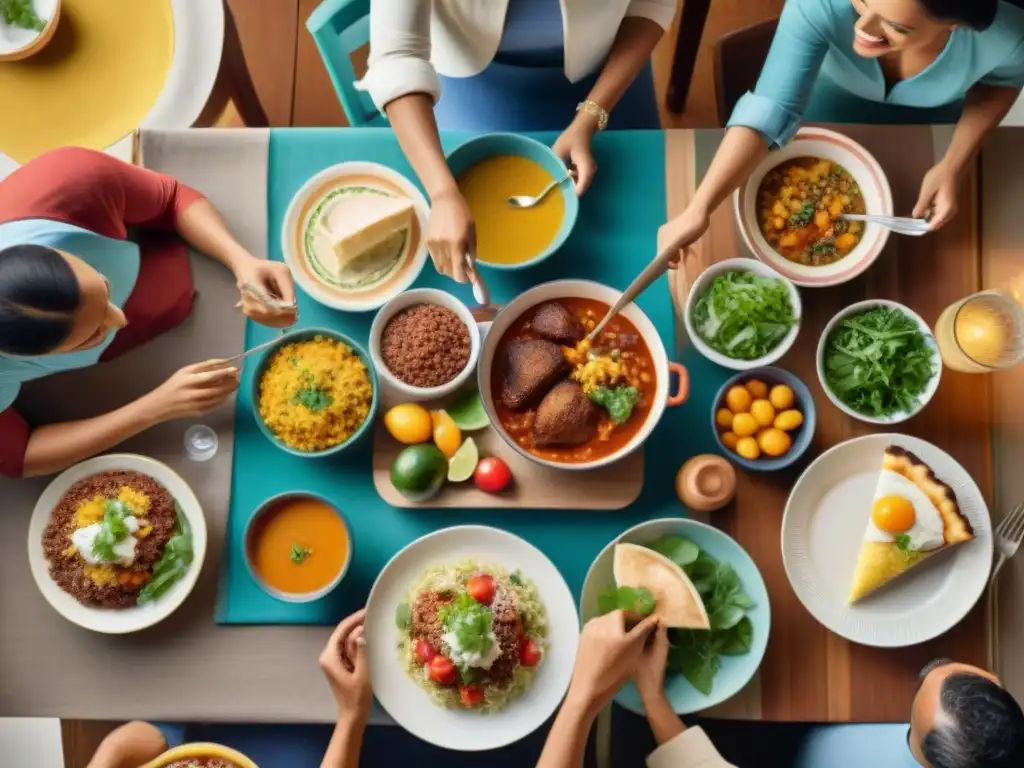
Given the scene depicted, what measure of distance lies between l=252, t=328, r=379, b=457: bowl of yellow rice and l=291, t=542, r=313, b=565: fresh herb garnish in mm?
178

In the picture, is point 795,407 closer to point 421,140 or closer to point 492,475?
point 492,475

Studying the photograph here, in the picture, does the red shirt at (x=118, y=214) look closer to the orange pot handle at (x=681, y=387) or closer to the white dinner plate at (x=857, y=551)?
the orange pot handle at (x=681, y=387)

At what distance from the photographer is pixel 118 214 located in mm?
1502

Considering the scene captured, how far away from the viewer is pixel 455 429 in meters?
1.49

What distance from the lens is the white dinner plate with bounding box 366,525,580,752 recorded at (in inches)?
54.5

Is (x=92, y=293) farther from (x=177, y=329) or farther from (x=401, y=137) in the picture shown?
(x=401, y=137)

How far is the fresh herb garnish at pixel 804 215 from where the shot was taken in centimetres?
154

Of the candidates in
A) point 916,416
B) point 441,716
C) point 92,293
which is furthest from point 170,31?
point 916,416

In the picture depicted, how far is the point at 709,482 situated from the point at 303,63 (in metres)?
2.21

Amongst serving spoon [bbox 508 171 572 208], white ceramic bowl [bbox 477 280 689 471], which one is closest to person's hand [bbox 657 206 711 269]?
white ceramic bowl [bbox 477 280 689 471]

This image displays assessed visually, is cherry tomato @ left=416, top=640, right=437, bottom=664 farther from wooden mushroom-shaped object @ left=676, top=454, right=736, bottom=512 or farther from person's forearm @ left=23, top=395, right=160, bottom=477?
person's forearm @ left=23, top=395, right=160, bottom=477

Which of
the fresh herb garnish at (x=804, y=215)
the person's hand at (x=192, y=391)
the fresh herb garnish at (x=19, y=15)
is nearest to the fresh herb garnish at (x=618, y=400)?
the fresh herb garnish at (x=804, y=215)

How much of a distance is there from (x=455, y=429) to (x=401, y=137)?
61 centimetres

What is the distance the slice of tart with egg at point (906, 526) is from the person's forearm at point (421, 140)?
104cm
